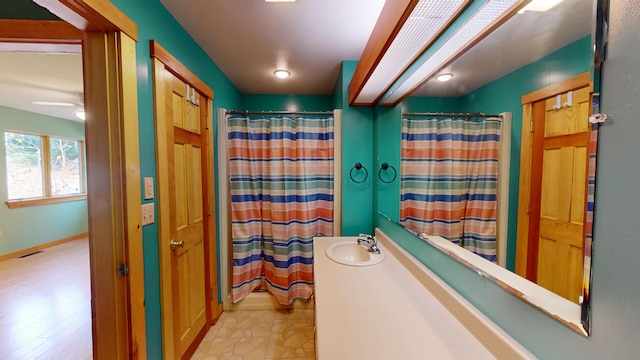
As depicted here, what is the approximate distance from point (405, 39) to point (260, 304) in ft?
8.21

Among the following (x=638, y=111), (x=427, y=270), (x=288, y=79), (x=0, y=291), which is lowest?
(x=0, y=291)

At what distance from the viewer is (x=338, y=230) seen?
7.01 feet

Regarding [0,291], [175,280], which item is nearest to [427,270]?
[175,280]

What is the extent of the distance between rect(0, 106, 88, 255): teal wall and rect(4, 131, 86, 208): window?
9 centimetres

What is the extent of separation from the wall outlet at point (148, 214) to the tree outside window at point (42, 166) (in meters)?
4.57

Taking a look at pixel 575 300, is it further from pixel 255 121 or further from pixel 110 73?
pixel 255 121

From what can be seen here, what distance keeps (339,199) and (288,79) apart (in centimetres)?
151

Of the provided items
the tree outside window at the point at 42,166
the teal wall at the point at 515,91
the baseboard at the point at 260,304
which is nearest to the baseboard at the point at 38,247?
the tree outside window at the point at 42,166

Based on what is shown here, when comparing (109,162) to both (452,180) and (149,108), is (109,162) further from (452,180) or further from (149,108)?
(452,180)

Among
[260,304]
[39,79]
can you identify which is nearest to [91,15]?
[260,304]

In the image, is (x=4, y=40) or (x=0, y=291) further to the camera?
(x=0, y=291)

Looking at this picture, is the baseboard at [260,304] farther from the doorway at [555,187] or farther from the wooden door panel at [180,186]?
the doorway at [555,187]

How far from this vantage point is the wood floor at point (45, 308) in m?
1.72

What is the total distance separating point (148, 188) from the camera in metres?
1.20
